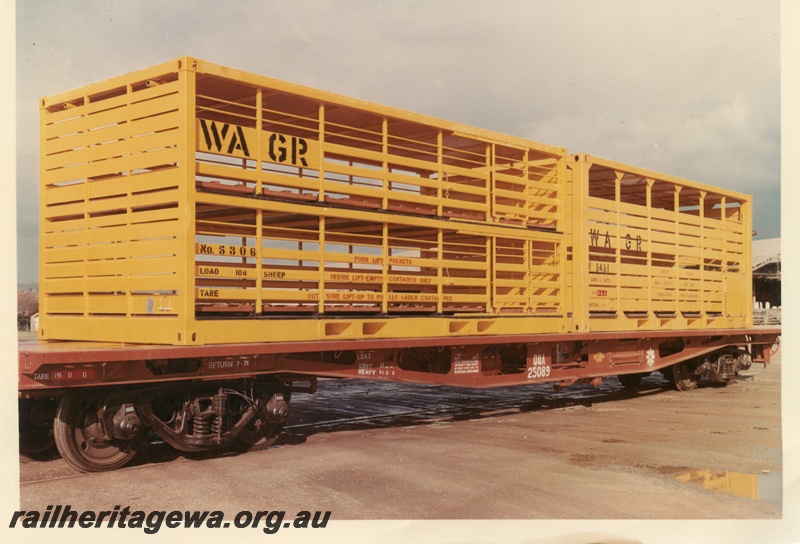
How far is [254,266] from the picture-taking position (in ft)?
28.6

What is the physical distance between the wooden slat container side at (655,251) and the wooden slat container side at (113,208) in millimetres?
6821

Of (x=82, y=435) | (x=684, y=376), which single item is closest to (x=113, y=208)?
(x=82, y=435)

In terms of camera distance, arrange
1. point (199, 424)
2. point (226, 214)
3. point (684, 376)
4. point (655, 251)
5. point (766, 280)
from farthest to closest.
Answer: point (766, 280) → point (684, 376) → point (655, 251) → point (226, 214) → point (199, 424)

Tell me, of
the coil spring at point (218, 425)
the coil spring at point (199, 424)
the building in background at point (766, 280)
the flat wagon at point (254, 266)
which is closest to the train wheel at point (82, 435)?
the flat wagon at point (254, 266)

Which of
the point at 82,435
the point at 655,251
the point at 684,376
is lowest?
the point at 684,376

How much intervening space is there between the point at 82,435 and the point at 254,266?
2.45m

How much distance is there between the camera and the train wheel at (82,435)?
7449mm

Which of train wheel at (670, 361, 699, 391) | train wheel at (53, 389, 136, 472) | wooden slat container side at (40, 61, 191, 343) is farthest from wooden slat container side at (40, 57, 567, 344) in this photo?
train wheel at (670, 361, 699, 391)

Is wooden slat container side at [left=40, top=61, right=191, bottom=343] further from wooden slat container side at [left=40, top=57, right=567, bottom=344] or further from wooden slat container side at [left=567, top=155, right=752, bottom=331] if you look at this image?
wooden slat container side at [left=567, top=155, right=752, bottom=331]

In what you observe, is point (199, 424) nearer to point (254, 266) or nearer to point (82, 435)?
point (82, 435)

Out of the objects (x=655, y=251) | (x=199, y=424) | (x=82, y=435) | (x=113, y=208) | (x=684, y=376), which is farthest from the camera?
(x=684, y=376)

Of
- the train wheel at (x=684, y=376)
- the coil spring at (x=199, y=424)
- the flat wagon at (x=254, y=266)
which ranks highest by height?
the flat wagon at (x=254, y=266)

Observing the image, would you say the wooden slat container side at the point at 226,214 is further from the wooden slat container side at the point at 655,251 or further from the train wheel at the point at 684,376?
the train wheel at the point at 684,376

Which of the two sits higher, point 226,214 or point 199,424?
point 226,214
